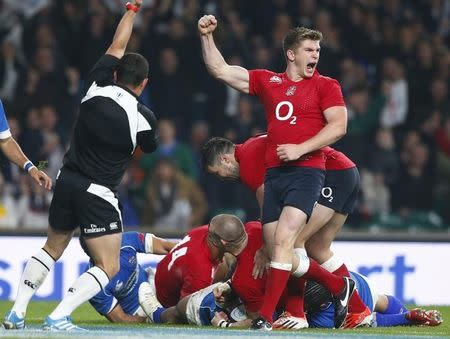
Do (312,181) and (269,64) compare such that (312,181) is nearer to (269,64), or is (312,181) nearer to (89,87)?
(89,87)

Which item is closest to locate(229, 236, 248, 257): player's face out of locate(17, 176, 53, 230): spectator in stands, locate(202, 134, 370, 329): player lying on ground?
locate(202, 134, 370, 329): player lying on ground

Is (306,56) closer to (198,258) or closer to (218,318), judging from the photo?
(198,258)

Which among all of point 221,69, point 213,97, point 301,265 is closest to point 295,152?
point 301,265

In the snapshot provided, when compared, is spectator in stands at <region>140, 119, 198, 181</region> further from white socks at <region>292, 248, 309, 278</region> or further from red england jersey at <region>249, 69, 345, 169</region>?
white socks at <region>292, 248, 309, 278</region>

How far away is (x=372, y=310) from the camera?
394 inches

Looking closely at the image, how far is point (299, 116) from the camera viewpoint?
9.30m

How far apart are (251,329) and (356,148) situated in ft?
22.0

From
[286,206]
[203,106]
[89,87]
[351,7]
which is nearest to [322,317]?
[286,206]

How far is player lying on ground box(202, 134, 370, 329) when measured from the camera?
9695mm

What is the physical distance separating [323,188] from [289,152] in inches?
34.5

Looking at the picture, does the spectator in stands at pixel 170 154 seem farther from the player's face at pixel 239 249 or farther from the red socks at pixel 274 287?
the red socks at pixel 274 287

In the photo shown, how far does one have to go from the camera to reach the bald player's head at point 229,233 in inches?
372

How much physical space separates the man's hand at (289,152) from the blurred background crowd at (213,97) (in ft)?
17.4

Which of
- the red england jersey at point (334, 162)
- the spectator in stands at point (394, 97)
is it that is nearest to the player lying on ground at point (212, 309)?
the red england jersey at point (334, 162)
